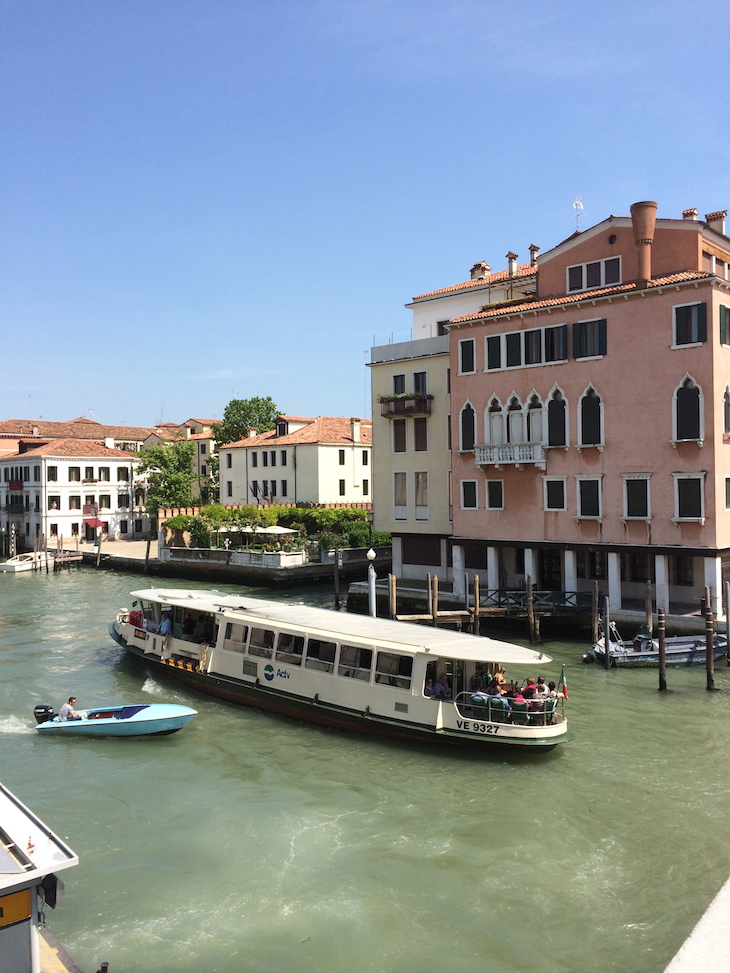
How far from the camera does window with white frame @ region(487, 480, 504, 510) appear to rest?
29547 mm

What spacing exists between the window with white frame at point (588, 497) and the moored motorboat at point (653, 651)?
5168 millimetres

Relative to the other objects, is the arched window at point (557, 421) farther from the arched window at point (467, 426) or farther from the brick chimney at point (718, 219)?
the brick chimney at point (718, 219)

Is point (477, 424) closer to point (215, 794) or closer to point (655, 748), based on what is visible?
point (655, 748)

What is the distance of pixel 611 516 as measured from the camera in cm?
2645

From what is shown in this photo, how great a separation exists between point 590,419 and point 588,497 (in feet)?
8.56

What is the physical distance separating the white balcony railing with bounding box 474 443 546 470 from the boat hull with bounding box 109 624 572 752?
44.8 ft

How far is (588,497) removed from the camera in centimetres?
2705

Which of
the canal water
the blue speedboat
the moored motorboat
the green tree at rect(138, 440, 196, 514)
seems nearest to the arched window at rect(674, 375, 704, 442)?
the moored motorboat

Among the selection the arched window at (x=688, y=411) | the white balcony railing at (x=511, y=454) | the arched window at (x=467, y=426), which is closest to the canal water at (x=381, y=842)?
the arched window at (x=688, y=411)

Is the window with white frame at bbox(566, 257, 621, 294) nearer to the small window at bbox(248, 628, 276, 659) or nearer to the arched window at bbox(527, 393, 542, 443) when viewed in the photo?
the arched window at bbox(527, 393, 542, 443)

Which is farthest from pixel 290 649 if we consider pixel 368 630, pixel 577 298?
pixel 577 298

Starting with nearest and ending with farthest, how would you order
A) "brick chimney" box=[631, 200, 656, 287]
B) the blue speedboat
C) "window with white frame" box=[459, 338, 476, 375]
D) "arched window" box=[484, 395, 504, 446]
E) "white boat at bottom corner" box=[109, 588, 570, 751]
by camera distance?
1. "white boat at bottom corner" box=[109, 588, 570, 751]
2. the blue speedboat
3. "brick chimney" box=[631, 200, 656, 287]
4. "arched window" box=[484, 395, 504, 446]
5. "window with white frame" box=[459, 338, 476, 375]

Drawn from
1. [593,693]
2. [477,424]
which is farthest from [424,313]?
[593,693]

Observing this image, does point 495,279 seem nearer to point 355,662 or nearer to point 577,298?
point 577,298
